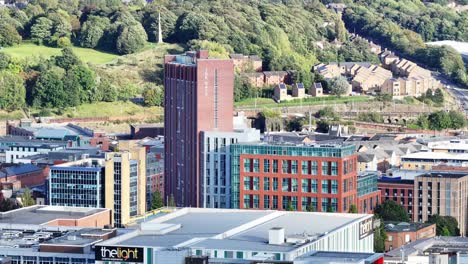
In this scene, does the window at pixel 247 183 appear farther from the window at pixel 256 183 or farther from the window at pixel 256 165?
the window at pixel 256 165

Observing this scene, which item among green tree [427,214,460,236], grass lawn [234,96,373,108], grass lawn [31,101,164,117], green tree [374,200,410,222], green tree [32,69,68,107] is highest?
green tree [32,69,68,107]

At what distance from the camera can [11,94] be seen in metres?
98.0

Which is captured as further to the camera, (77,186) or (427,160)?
(427,160)

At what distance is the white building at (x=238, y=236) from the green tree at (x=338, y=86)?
5576 cm

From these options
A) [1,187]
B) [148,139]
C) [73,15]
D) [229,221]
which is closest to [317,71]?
[73,15]

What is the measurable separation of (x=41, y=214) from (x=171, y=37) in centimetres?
5914

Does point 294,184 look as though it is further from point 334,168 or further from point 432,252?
point 432,252

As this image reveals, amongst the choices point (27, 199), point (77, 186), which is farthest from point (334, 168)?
point (27, 199)

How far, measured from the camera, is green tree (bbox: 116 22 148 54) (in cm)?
10981

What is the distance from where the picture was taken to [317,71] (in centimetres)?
11200

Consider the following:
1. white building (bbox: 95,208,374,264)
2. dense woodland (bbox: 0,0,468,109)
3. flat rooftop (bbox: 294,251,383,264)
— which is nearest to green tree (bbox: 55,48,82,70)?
dense woodland (bbox: 0,0,468,109)

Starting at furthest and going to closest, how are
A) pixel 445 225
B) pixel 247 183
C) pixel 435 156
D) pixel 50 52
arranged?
pixel 50 52, pixel 435 156, pixel 445 225, pixel 247 183

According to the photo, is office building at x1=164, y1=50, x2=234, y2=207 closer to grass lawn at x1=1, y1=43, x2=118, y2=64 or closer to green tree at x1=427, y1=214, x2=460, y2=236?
green tree at x1=427, y1=214, x2=460, y2=236

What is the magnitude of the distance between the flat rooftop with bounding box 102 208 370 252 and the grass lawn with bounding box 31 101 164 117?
4513 centimetres
